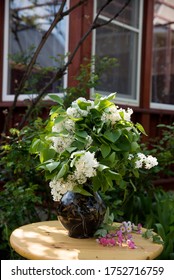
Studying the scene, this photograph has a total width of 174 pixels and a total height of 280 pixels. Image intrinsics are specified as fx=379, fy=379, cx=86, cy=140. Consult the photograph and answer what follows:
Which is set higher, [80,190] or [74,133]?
[74,133]

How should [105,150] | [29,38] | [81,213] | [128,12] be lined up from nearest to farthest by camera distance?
1. [105,150]
2. [81,213]
3. [128,12]
4. [29,38]

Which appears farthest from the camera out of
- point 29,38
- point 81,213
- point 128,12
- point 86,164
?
point 29,38

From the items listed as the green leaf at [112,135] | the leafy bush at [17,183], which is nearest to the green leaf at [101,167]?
the green leaf at [112,135]

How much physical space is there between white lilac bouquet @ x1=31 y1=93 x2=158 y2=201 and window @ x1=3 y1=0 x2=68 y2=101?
8.56ft

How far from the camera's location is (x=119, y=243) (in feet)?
6.53

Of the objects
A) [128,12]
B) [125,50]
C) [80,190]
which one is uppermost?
[128,12]

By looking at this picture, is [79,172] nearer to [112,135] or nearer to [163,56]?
[112,135]

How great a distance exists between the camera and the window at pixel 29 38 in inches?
186

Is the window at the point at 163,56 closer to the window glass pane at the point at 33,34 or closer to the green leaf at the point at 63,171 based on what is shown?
the window glass pane at the point at 33,34

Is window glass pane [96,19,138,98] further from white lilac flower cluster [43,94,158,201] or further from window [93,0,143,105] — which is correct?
white lilac flower cluster [43,94,158,201]

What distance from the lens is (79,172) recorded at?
1.82 m

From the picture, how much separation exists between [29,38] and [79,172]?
3.90 meters

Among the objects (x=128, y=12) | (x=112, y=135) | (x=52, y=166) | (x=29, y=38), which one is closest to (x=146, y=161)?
(x=112, y=135)
